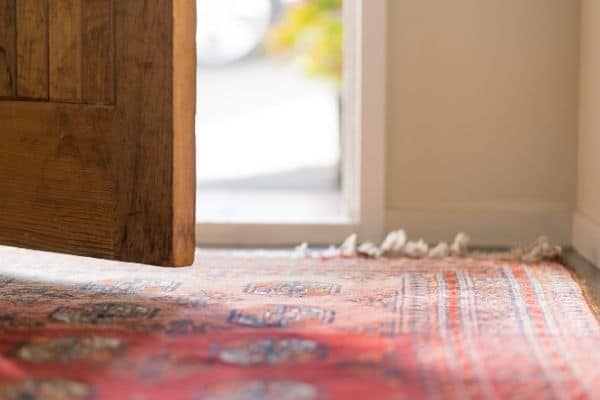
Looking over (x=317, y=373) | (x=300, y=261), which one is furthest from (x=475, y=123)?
(x=317, y=373)

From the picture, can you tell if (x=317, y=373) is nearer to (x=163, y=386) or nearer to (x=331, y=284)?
(x=163, y=386)

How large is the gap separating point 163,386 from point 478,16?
1.55 metres

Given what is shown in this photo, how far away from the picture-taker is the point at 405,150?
8.18ft

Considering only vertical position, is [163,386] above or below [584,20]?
below

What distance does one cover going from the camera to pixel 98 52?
1.73 m

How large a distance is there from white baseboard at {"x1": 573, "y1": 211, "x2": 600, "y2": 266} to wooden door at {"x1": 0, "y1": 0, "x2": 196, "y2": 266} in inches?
37.9

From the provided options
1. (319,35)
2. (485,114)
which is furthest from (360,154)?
(319,35)

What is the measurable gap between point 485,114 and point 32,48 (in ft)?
3.78

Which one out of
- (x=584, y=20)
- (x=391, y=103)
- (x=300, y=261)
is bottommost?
(x=300, y=261)

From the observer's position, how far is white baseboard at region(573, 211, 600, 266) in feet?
7.25

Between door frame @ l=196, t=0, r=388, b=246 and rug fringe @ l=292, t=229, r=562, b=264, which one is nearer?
rug fringe @ l=292, t=229, r=562, b=264

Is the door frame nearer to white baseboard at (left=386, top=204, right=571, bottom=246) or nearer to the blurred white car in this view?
white baseboard at (left=386, top=204, right=571, bottom=246)

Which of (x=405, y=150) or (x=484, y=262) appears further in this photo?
Result: (x=405, y=150)

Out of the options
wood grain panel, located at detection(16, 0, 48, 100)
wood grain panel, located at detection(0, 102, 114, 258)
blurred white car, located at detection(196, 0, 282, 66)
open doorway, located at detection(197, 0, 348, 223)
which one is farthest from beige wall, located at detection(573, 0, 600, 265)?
blurred white car, located at detection(196, 0, 282, 66)
